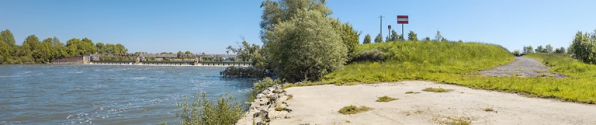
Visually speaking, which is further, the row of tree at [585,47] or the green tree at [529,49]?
the green tree at [529,49]

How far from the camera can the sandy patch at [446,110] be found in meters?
7.00

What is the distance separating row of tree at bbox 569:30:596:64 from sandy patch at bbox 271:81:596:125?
25455 mm

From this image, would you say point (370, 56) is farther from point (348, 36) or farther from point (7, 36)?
point (7, 36)

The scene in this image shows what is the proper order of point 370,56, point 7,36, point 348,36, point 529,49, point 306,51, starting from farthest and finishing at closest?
1. point 7,36
2. point 529,49
3. point 348,36
4. point 370,56
5. point 306,51

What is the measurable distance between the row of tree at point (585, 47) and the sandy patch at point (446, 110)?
2545cm

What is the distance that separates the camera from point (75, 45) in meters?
128

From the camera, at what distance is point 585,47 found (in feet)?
96.7

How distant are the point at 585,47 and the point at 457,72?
1887 cm

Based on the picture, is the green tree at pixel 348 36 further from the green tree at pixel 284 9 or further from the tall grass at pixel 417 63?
the green tree at pixel 284 9

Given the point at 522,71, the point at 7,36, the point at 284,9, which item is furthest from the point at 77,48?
the point at 522,71

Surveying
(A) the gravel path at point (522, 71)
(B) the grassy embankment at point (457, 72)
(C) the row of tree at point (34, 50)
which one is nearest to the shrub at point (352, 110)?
(B) the grassy embankment at point (457, 72)

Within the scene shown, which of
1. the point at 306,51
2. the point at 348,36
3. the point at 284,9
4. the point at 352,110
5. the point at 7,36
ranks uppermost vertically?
the point at 7,36

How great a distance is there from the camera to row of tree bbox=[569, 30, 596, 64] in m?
28.8

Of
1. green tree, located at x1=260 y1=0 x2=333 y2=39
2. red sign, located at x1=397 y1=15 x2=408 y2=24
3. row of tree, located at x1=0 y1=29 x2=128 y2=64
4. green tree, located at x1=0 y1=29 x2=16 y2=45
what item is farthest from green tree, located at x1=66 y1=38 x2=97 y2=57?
red sign, located at x1=397 y1=15 x2=408 y2=24
